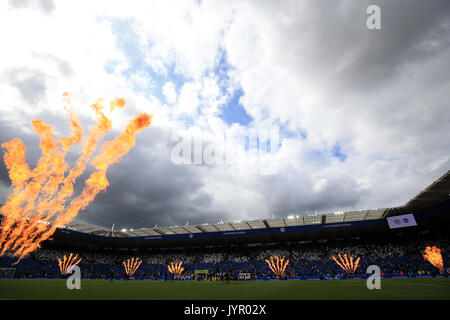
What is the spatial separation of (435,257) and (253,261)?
2834 cm

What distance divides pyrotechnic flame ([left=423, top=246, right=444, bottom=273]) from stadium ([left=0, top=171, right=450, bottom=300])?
619 millimetres

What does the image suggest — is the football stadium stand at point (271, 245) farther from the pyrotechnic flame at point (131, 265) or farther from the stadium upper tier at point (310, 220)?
the pyrotechnic flame at point (131, 265)

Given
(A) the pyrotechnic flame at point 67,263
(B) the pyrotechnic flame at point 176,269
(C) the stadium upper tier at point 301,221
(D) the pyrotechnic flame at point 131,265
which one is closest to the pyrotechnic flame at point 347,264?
(C) the stadium upper tier at point 301,221

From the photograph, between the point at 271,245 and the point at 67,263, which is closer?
the point at 67,263

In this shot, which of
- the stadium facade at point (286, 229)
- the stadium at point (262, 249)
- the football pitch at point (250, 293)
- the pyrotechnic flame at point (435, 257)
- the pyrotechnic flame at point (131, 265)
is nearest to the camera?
the football pitch at point (250, 293)

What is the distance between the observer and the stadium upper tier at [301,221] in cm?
2684

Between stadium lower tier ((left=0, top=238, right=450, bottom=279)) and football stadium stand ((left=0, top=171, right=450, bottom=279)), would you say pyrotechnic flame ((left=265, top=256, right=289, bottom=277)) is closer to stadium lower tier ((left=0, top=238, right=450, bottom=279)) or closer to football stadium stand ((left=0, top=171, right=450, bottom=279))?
stadium lower tier ((left=0, top=238, right=450, bottom=279))

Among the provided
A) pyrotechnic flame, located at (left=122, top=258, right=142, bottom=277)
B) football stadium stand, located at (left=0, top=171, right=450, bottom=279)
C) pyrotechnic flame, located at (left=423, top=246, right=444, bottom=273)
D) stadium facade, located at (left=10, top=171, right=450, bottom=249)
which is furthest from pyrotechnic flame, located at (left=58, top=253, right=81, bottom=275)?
pyrotechnic flame, located at (left=423, top=246, right=444, bottom=273)

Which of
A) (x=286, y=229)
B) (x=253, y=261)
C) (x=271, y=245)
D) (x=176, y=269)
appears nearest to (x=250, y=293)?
(x=286, y=229)

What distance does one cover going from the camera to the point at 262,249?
4706 centimetres

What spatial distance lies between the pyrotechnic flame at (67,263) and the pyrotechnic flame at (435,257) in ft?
191

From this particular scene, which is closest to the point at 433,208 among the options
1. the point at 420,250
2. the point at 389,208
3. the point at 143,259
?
the point at 389,208

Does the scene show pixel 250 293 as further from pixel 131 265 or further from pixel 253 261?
pixel 131 265
